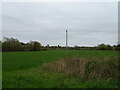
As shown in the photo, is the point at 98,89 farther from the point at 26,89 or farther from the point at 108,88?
the point at 26,89

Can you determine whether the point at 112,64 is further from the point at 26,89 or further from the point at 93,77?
the point at 26,89

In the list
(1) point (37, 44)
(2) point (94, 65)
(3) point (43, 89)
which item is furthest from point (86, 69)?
(1) point (37, 44)

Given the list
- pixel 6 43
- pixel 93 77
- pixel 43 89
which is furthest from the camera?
pixel 6 43

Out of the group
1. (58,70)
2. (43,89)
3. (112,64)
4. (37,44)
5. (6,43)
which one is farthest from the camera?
(37,44)

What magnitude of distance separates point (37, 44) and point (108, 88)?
6339 centimetres

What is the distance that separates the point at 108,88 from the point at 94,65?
Answer: 212 cm

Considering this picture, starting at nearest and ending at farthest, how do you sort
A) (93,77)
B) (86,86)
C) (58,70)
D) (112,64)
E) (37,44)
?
(86,86), (93,77), (112,64), (58,70), (37,44)

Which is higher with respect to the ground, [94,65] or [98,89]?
[94,65]

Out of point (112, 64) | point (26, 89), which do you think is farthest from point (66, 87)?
point (112, 64)

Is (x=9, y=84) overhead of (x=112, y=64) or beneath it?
beneath

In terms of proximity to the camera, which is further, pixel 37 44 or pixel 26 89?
pixel 37 44

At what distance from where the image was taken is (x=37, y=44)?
68.2 metres

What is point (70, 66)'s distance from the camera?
9.23m

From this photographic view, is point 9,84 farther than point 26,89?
Yes
